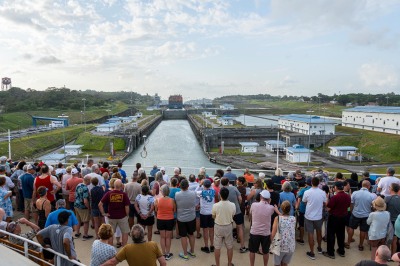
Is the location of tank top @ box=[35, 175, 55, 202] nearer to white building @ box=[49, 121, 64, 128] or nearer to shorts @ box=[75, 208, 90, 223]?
shorts @ box=[75, 208, 90, 223]

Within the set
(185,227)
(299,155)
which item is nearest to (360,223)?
(185,227)

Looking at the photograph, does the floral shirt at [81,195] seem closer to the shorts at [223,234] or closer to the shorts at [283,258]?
the shorts at [223,234]

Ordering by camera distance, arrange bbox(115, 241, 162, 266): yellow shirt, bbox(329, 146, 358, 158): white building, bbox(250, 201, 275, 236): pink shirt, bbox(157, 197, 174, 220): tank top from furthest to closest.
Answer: bbox(329, 146, 358, 158): white building
bbox(157, 197, 174, 220): tank top
bbox(250, 201, 275, 236): pink shirt
bbox(115, 241, 162, 266): yellow shirt

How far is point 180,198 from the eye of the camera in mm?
5016

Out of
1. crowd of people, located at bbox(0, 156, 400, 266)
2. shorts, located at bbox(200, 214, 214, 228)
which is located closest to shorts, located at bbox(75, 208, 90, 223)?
crowd of people, located at bbox(0, 156, 400, 266)

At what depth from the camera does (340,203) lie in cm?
503

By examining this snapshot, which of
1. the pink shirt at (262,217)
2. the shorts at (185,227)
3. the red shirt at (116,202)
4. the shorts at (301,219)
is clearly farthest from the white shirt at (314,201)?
the red shirt at (116,202)

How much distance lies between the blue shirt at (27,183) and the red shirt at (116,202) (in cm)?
208

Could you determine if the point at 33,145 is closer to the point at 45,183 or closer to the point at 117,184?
the point at 45,183

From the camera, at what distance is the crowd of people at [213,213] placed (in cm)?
420

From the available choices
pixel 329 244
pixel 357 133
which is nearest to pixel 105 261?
pixel 329 244

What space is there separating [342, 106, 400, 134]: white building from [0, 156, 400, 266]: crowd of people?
5427cm

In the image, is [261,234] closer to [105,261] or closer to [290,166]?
[105,261]

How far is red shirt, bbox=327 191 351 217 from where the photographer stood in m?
5.03
